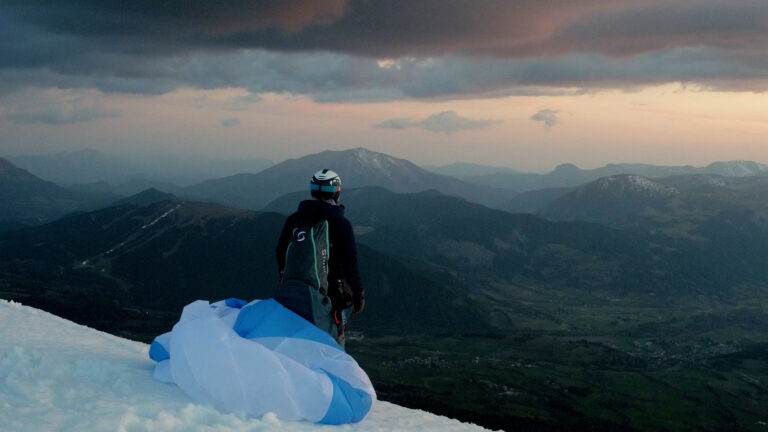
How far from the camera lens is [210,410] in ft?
36.3

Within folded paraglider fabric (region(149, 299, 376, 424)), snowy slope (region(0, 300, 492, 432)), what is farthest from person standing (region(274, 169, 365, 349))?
snowy slope (region(0, 300, 492, 432))

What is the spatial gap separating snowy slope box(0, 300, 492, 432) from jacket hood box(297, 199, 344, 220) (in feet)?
16.4

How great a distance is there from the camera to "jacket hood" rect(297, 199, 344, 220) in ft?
47.5

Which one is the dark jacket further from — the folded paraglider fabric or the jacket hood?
the folded paraglider fabric

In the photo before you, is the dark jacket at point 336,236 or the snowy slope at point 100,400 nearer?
the snowy slope at point 100,400

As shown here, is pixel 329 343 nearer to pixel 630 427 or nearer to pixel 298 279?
pixel 298 279

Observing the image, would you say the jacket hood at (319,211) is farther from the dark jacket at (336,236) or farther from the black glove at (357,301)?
the black glove at (357,301)

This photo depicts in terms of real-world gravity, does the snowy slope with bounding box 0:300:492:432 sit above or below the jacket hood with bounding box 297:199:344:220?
below

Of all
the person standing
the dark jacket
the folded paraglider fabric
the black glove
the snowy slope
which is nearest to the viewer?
the snowy slope

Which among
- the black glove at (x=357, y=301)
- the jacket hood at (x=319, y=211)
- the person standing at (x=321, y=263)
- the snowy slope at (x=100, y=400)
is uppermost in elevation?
the jacket hood at (x=319, y=211)

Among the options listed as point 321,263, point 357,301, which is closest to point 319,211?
point 321,263

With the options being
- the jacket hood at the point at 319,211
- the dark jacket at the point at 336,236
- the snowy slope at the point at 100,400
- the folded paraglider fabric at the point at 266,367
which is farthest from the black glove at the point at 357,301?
the snowy slope at the point at 100,400

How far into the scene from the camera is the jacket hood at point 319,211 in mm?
14469

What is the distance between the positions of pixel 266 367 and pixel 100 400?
322 cm
